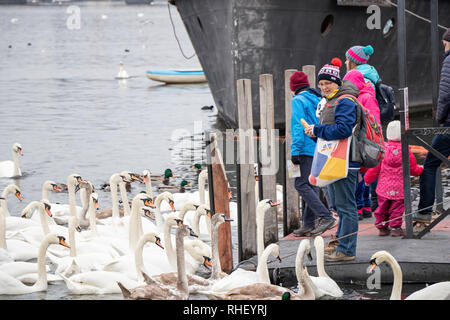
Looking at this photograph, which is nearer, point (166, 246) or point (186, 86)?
point (166, 246)

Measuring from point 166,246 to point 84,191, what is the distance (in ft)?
13.3

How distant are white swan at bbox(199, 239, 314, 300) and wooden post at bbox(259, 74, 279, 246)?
1.74 m

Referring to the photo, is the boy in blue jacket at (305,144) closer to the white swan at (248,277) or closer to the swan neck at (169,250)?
the white swan at (248,277)

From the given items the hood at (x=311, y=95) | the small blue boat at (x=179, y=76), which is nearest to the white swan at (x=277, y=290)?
the hood at (x=311, y=95)

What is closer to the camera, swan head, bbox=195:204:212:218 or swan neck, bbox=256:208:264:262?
swan neck, bbox=256:208:264:262

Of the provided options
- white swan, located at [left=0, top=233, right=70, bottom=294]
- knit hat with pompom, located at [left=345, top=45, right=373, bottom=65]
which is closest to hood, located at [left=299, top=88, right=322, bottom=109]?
knit hat with pompom, located at [left=345, top=45, right=373, bottom=65]

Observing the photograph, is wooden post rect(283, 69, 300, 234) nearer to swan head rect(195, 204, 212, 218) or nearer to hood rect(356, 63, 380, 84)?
hood rect(356, 63, 380, 84)

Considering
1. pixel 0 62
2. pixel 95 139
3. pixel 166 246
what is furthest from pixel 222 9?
pixel 0 62

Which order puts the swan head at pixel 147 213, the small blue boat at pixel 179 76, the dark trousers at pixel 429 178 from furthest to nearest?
1. the small blue boat at pixel 179 76
2. the swan head at pixel 147 213
3. the dark trousers at pixel 429 178

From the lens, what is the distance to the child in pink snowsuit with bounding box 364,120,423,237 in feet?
32.6

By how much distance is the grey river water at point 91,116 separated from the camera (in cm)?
2111

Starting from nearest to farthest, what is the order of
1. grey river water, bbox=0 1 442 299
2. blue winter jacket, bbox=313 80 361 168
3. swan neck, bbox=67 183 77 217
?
1. blue winter jacket, bbox=313 80 361 168
2. swan neck, bbox=67 183 77 217
3. grey river water, bbox=0 1 442 299

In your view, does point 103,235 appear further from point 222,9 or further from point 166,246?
point 222,9

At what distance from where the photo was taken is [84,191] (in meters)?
14.4
